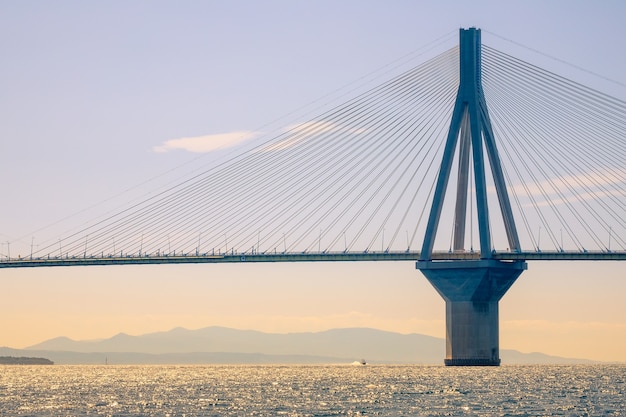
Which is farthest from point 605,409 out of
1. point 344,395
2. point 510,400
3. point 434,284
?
point 434,284

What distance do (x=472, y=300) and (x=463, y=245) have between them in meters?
6.69

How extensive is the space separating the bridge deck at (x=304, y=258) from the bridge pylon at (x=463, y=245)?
179 cm

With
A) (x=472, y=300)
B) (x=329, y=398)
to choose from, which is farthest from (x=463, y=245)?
(x=329, y=398)

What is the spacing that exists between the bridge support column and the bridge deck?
61.3 inches

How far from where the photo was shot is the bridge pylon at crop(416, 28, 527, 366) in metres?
117

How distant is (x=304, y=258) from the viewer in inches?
5182

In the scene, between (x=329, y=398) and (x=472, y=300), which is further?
(x=472, y=300)

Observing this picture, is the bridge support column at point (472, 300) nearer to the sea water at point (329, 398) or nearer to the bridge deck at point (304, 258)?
the bridge deck at point (304, 258)

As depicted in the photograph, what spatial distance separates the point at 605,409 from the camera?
236 ft

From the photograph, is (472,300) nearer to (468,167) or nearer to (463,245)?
(463,245)

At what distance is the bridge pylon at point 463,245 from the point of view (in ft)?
384

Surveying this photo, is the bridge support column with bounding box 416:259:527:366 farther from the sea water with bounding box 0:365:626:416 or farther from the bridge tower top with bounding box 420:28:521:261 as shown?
the sea water with bounding box 0:365:626:416

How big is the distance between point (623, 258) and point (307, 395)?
159 feet

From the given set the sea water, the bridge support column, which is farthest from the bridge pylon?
the sea water
